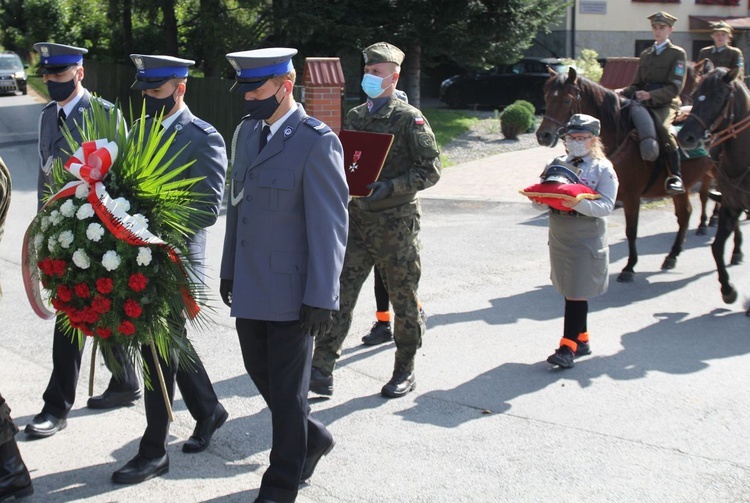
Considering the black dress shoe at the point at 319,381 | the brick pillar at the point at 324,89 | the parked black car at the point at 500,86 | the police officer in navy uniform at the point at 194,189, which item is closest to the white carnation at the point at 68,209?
the police officer in navy uniform at the point at 194,189

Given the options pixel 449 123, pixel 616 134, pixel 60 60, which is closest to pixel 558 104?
pixel 616 134

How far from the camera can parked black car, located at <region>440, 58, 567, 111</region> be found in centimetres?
2566

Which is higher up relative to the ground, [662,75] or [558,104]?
[662,75]

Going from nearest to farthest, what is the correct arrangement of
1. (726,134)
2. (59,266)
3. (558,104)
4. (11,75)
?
1. (59,266)
2. (726,134)
3. (558,104)
4. (11,75)

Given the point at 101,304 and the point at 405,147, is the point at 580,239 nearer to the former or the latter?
the point at 405,147

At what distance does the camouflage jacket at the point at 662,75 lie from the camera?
938 cm

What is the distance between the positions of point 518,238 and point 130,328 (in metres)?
7.14

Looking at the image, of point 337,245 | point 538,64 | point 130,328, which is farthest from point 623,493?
point 538,64

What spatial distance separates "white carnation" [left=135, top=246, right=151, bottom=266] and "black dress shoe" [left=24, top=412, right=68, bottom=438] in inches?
63.6

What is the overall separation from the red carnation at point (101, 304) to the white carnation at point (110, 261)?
0.48 feet

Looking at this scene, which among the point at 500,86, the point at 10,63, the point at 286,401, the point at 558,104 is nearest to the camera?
the point at 286,401

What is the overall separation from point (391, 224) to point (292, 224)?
1.60m

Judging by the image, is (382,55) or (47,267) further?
(382,55)

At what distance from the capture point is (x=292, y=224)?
13.4 feet
